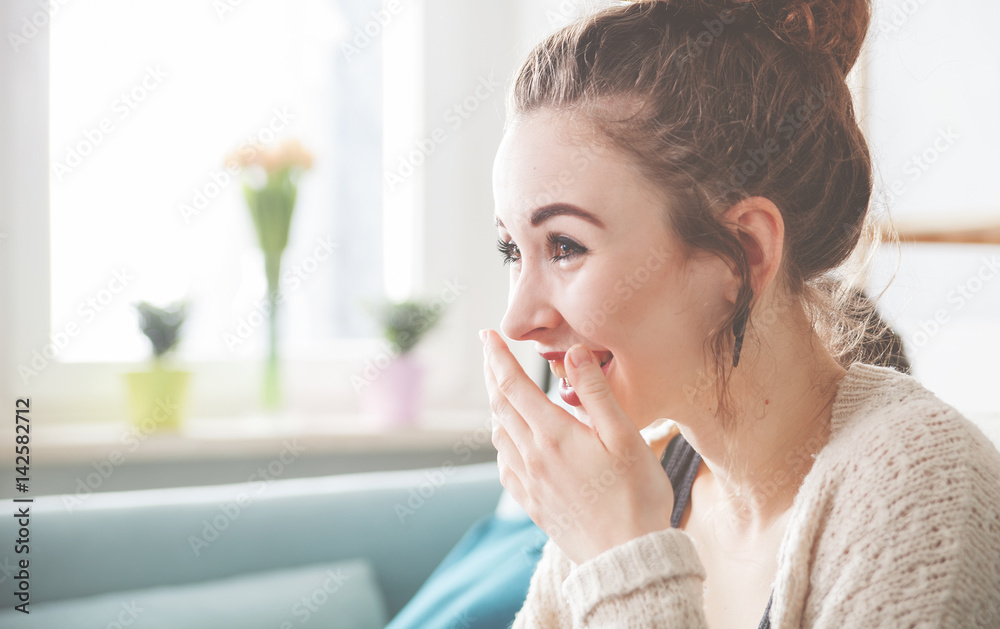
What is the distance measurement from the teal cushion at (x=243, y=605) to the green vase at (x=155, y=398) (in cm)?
53

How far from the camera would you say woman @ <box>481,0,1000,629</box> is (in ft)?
2.42

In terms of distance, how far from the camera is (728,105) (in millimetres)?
817

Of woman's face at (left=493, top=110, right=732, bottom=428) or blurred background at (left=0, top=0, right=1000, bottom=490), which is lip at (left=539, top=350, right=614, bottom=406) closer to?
woman's face at (left=493, top=110, right=732, bottom=428)

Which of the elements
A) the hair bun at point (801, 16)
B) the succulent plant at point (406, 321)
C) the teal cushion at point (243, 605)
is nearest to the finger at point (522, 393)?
the hair bun at point (801, 16)

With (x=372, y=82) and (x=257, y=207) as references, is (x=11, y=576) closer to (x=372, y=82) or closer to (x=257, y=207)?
(x=257, y=207)

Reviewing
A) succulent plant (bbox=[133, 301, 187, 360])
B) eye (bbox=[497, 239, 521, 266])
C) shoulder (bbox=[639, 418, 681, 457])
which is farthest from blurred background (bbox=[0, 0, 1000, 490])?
eye (bbox=[497, 239, 521, 266])

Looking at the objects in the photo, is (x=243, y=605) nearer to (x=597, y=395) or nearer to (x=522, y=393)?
(x=522, y=393)

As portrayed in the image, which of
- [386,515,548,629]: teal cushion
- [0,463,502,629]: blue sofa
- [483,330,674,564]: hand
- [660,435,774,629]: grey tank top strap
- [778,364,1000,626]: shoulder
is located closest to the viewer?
[778,364,1000,626]: shoulder

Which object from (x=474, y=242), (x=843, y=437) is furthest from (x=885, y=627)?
(x=474, y=242)

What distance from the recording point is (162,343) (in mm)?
1847

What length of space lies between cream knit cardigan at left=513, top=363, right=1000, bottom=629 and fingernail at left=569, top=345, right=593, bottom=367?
0.19 metres

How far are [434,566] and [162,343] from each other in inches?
34.2

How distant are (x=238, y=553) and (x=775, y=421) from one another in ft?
3.74

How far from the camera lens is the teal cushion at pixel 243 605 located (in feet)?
4.36
